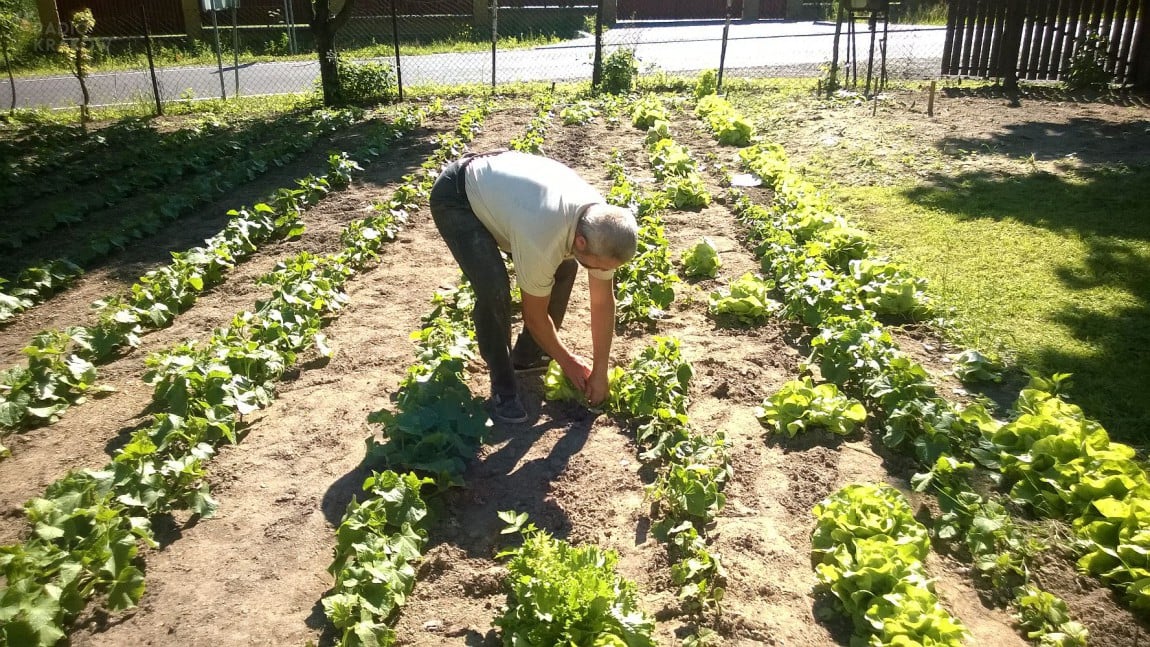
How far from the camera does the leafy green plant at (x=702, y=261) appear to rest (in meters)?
6.63

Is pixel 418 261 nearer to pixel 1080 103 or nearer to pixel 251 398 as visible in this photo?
pixel 251 398

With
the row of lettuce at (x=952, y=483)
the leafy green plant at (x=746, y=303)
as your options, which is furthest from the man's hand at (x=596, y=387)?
the leafy green plant at (x=746, y=303)

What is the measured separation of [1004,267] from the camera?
6.45 meters

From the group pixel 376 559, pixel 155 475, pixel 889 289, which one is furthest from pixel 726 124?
pixel 376 559

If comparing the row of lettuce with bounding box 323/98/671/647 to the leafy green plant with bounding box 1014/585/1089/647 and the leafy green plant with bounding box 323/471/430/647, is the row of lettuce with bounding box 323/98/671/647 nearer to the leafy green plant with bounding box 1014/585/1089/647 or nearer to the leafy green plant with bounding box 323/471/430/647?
the leafy green plant with bounding box 323/471/430/647

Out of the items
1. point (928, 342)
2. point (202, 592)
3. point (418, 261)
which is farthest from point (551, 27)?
point (202, 592)

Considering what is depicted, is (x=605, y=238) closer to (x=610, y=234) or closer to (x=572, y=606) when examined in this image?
(x=610, y=234)

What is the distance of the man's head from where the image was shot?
146 inches

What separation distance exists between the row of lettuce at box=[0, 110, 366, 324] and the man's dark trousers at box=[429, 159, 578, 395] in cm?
408

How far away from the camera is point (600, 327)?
Result: 407 cm

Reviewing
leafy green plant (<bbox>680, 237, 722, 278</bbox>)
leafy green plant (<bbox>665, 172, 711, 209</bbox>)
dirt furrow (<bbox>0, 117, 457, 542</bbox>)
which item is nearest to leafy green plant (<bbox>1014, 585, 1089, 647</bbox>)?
leafy green plant (<bbox>680, 237, 722, 278</bbox>)

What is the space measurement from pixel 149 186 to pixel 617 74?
29.2 feet

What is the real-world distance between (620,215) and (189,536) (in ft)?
8.32

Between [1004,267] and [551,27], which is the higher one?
[551,27]
